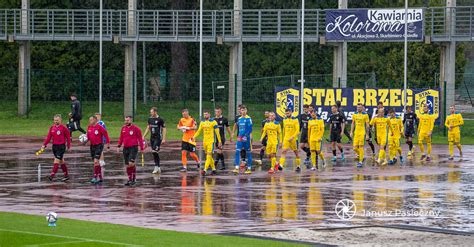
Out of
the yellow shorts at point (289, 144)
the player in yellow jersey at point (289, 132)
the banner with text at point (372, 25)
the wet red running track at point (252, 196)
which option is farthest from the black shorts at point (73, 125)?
the banner with text at point (372, 25)

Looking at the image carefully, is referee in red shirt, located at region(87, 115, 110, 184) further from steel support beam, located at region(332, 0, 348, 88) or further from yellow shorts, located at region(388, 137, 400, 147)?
steel support beam, located at region(332, 0, 348, 88)

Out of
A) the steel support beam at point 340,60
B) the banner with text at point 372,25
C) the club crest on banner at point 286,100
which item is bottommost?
the club crest on banner at point 286,100

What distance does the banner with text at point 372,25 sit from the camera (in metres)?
52.4

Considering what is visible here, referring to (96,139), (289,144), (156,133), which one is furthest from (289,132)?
(96,139)

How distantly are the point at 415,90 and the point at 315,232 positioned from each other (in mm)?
30575

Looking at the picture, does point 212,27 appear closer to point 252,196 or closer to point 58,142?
point 58,142

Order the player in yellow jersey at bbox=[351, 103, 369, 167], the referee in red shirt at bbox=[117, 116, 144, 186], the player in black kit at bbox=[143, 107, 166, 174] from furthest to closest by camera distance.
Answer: the player in yellow jersey at bbox=[351, 103, 369, 167] < the player in black kit at bbox=[143, 107, 166, 174] < the referee in red shirt at bbox=[117, 116, 144, 186]

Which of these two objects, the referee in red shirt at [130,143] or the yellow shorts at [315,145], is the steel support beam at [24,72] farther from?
the referee in red shirt at [130,143]

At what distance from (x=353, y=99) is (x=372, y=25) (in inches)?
178

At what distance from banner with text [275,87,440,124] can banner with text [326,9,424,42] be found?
137 inches

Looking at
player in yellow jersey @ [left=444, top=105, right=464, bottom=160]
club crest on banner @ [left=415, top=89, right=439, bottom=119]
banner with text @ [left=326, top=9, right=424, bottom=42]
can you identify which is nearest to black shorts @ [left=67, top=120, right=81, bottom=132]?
player in yellow jersey @ [left=444, top=105, right=464, bottom=160]

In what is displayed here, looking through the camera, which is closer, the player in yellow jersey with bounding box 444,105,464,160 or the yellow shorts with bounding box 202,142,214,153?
the yellow shorts with bounding box 202,142,214,153

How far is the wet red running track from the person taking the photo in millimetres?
22625

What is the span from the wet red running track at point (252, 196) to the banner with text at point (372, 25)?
16254mm
